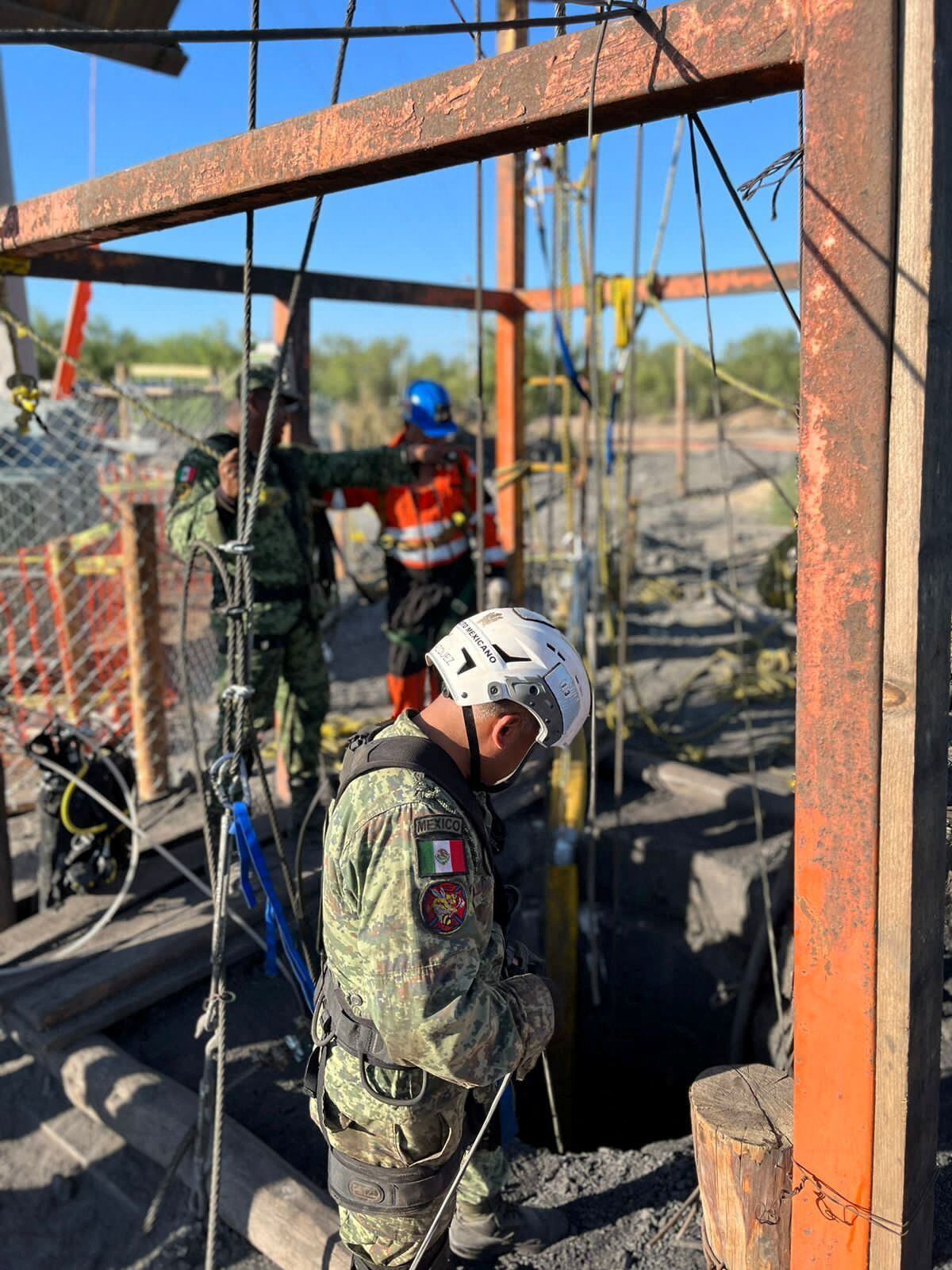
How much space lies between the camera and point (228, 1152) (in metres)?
2.88

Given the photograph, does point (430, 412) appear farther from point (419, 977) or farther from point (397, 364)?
point (397, 364)

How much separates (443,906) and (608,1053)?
12.0 feet

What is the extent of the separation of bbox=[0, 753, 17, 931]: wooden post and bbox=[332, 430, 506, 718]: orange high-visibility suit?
6.73ft

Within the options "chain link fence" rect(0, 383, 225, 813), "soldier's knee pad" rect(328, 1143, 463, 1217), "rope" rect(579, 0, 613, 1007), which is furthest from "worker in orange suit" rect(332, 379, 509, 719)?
"soldier's knee pad" rect(328, 1143, 463, 1217)

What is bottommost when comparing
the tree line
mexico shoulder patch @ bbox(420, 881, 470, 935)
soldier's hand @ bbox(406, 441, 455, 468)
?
mexico shoulder patch @ bbox(420, 881, 470, 935)

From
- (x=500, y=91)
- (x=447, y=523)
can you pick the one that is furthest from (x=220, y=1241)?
(x=447, y=523)

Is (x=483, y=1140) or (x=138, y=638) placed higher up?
(x=138, y=638)

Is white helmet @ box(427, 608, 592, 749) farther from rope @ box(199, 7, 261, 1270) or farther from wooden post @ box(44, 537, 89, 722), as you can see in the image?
wooden post @ box(44, 537, 89, 722)

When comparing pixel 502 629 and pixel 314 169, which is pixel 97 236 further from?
pixel 502 629

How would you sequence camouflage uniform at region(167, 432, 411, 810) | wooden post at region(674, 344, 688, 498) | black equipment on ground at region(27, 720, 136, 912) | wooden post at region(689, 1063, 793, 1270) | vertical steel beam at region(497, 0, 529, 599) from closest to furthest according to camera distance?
1. wooden post at region(689, 1063, 793, 1270)
2. black equipment on ground at region(27, 720, 136, 912)
3. camouflage uniform at region(167, 432, 411, 810)
4. vertical steel beam at region(497, 0, 529, 599)
5. wooden post at region(674, 344, 688, 498)

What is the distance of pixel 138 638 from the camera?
202 inches

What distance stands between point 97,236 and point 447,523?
288cm

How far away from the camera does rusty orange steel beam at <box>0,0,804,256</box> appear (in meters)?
1.39

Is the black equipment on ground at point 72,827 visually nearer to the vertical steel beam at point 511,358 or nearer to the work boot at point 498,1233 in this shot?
the work boot at point 498,1233
